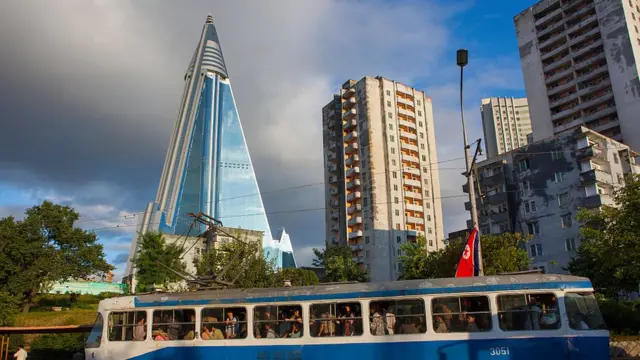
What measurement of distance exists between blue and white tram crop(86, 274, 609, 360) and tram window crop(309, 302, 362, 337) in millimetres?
26

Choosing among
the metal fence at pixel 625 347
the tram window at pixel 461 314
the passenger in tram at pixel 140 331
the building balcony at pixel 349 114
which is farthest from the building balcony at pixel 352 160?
the tram window at pixel 461 314

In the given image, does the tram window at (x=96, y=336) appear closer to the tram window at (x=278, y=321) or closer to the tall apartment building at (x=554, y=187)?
the tram window at (x=278, y=321)

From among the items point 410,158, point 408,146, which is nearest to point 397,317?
point 410,158

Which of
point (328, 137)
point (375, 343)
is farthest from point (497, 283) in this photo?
point (328, 137)

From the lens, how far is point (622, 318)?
26062 mm

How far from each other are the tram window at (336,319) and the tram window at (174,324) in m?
3.79

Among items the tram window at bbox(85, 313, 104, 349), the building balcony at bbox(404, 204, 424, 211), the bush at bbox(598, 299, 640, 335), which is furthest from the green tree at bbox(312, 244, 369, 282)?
the tram window at bbox(85, 313, 104, 349)

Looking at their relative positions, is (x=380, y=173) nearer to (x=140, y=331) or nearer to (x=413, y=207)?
(x=413, y=207)

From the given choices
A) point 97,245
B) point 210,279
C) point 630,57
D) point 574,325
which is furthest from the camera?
point 630,57

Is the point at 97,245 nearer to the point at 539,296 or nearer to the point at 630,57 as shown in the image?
the point at 539,296

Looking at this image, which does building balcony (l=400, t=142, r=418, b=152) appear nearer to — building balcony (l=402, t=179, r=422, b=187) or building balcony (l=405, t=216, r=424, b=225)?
building balcony (l=402, t=179, r=422, b=187)

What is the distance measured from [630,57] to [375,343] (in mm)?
73524

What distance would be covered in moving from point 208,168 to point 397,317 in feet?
262

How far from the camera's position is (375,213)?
81.9 m
